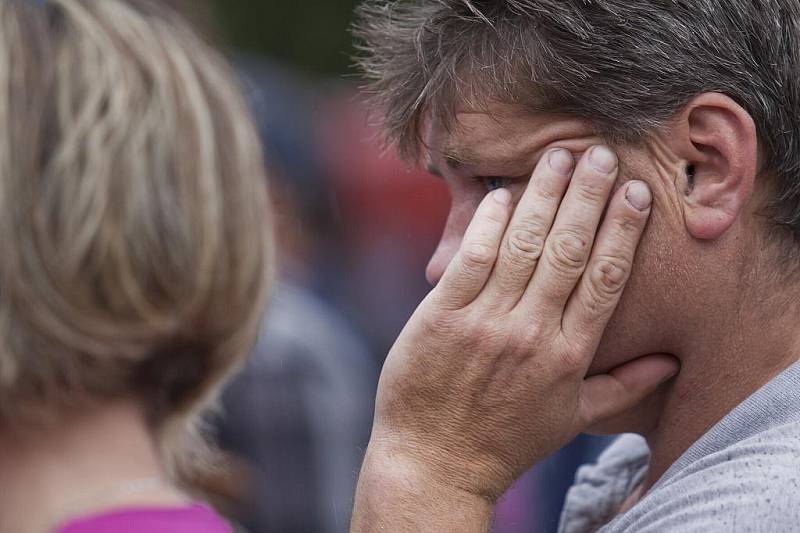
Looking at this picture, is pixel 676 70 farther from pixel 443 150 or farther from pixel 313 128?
pixel 313 128

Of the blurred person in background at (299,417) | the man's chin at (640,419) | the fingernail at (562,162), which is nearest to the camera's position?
the fingernail at (562,162)

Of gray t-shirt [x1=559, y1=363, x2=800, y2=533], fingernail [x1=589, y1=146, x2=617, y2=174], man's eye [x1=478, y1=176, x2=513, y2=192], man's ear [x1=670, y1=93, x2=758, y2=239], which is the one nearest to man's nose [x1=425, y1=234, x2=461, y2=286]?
man's eye [x1=478, y1=176, x2=513, y2=192]

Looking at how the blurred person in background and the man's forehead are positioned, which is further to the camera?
the blurred person in background

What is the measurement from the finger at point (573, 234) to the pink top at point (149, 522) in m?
0.80

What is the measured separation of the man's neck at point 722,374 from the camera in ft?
7.07

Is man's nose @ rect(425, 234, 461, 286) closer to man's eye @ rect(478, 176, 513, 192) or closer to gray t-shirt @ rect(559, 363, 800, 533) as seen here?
man's eye @ rect(478, 176, 513, 192)

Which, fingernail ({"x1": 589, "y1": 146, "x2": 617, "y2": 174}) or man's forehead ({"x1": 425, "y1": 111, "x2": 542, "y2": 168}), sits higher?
fingernail ({"x1": 589, "y1": 146, "x2": 617, "y2": 174})

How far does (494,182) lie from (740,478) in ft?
2.64

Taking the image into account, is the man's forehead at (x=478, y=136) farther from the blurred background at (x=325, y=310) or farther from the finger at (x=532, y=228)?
the blurred background at (x=325, y=310)

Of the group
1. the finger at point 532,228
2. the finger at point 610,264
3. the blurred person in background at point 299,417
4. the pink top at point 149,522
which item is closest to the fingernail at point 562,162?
the finger at point 532,228

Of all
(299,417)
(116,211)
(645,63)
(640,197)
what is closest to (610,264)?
(640,197)

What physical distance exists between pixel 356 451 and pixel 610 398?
270 cm

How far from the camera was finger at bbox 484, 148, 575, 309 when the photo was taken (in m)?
2.22

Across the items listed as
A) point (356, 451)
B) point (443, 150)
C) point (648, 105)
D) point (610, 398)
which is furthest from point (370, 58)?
point (356, 451)
